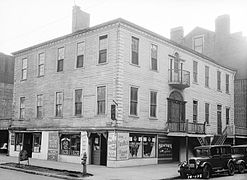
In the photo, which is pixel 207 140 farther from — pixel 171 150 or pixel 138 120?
pixel 138 120

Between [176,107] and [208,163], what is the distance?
10.4m

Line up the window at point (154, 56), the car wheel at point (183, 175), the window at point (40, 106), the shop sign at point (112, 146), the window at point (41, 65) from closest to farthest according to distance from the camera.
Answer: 1. the car wheel at point (183, 175)
2. the shop sign at point (112, 146)
3. the window at point (154, 56)
4. the window at point (40, 106)
5. the window at point (41, 65)

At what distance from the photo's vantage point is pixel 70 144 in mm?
26469

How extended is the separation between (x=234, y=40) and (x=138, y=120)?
21.7 m

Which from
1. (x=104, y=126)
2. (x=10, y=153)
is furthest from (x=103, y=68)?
(x=10, y=153)

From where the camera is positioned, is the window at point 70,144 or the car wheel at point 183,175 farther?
the window at point 70,144

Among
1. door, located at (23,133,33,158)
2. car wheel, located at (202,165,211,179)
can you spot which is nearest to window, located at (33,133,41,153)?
door, located at (23,133,33,158)

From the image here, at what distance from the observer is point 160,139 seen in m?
26.9

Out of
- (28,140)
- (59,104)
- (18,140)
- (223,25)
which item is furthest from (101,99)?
(223,25)

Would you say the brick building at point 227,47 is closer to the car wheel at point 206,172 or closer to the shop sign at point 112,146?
the shop sign at point 112,146

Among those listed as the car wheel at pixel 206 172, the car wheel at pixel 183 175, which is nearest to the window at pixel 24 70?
the car wheel at pixel 183 175

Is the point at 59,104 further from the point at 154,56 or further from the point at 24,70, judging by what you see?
the point at 154,56

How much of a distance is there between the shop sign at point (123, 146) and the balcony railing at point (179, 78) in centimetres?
717

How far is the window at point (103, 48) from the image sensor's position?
25.0 m
